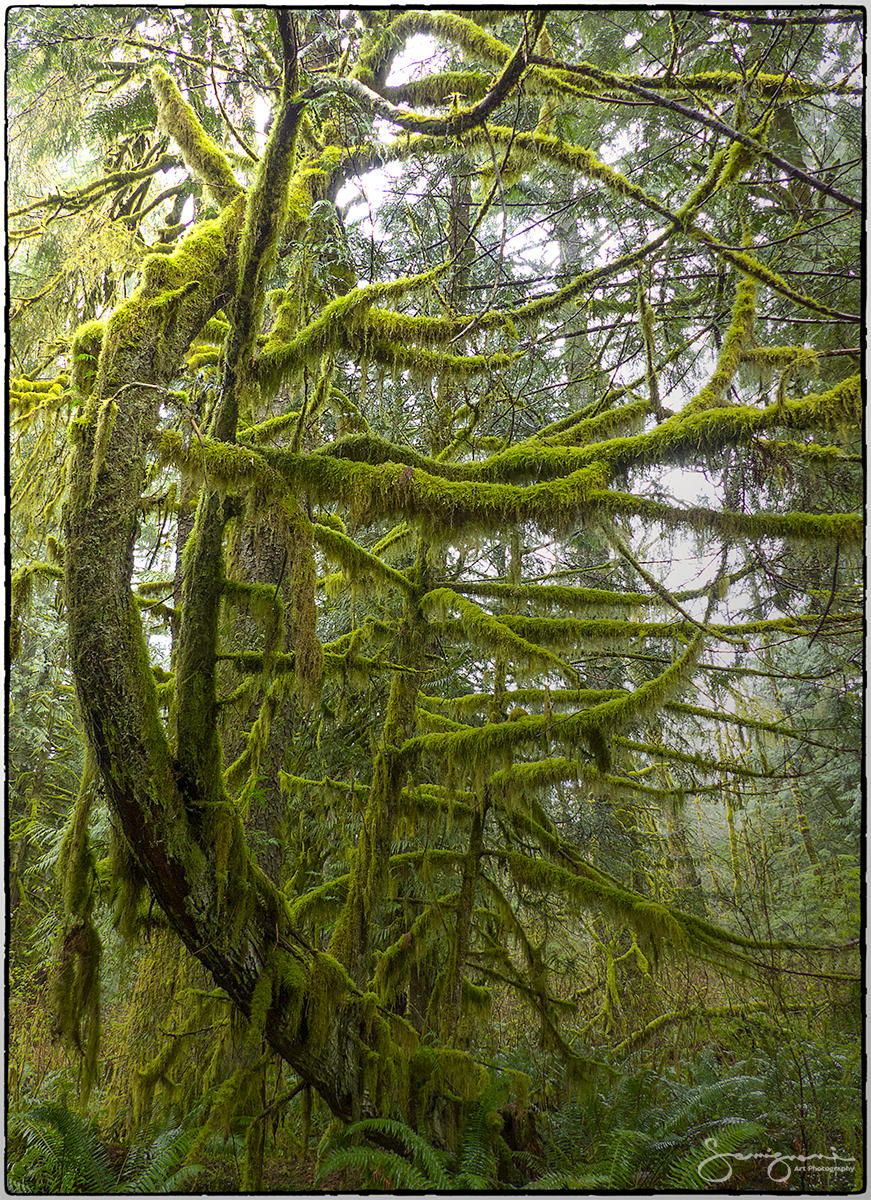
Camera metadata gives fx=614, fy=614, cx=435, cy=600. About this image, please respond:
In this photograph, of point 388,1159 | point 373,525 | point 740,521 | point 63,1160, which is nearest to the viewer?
point 740,521

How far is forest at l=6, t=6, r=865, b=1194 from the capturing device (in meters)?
2.48

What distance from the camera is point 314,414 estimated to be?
10.8ft

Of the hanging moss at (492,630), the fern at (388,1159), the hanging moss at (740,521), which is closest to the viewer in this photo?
the hanging moss at (740,521)

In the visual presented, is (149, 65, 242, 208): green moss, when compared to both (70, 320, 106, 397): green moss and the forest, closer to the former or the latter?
the forest

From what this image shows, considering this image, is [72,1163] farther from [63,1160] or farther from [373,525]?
[373,525]

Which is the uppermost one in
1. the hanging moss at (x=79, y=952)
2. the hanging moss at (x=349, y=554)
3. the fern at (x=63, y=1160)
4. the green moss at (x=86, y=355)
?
A: the green moss at (x=86, y=355)

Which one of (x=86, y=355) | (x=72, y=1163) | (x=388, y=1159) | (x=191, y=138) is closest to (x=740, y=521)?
(x=86, y=355)

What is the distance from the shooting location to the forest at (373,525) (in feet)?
8.14

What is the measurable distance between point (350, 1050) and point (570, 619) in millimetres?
2438

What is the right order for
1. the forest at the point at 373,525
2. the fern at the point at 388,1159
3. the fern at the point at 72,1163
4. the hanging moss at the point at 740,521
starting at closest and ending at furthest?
the hanging moss at the point at 740,521 < the forest at the point at 373,525 < the fern at the point at 388,1159 < the fern at the point at 72,1163

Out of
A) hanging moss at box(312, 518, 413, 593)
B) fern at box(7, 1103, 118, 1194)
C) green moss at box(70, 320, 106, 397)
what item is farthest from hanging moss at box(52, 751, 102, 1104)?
green moss at box(70, 320, 106, 397)

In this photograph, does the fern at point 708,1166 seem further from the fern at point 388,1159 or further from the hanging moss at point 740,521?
the hanging moss at point 740,521

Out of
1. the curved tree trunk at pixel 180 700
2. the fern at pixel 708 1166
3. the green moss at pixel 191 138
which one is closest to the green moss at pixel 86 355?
the curved tree trunk at pixel 180 700

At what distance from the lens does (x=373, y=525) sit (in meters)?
3.38
